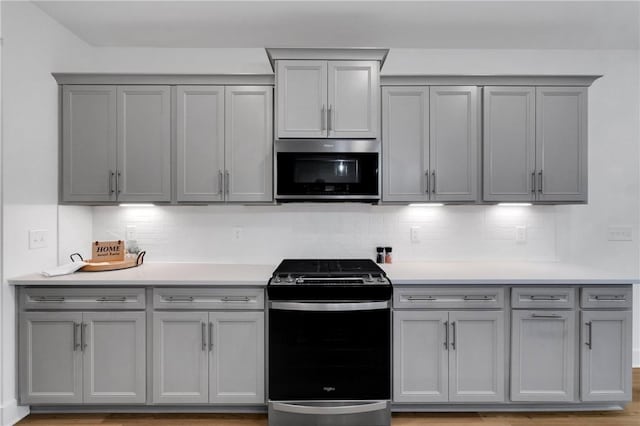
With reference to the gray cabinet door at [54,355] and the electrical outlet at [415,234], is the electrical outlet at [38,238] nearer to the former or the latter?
the gray cabinet door at [54,355]

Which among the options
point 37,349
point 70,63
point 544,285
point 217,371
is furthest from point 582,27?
point 37,349

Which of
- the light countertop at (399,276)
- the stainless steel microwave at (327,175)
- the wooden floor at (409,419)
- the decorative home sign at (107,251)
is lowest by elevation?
the wooden floor at (409,419)

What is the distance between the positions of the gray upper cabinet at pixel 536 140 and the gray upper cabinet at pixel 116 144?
2414 mm

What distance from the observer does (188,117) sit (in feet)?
8.69

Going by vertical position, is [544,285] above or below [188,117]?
below

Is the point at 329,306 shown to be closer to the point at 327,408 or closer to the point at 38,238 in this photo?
the point at 327,408

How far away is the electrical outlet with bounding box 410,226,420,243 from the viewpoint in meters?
3.01

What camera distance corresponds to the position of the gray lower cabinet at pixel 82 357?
7.50ft

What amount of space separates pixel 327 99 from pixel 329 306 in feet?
4.71

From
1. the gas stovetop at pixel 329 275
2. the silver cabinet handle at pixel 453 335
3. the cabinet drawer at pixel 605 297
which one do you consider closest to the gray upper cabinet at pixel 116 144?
the gas stovetop at pixel 329 275

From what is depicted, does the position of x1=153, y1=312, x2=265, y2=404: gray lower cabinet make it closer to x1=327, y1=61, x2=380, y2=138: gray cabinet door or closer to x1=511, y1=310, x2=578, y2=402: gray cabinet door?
x1=327, y1=61, x2=380, y2=138: gray cabinet door

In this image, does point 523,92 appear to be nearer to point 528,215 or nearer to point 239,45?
point 528,215

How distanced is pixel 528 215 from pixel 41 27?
3962 mm

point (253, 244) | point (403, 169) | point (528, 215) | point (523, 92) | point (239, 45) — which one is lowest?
point (253, 244)
